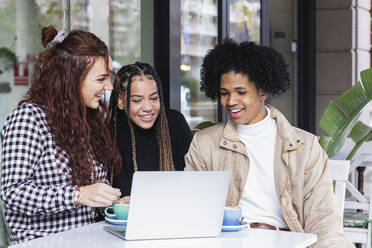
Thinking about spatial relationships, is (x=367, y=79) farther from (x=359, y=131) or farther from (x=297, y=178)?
(x=297, y=178)

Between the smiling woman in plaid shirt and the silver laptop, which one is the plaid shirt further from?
the silver laptop

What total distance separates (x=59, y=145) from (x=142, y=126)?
0.69 metres

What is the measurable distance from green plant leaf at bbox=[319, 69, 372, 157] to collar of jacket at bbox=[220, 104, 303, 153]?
1.56 metres

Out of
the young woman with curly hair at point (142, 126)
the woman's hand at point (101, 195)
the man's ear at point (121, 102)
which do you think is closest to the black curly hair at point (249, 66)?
the young woman with curly hair at point (142, 126)

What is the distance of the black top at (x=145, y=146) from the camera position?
11.0ft

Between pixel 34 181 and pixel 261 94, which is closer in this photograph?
pixel 34 181

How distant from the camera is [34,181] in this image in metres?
2.79

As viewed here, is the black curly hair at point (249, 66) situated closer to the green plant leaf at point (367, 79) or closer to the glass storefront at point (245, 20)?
the green plant leaf at point (367, 79)

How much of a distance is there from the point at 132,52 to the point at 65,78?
166cm

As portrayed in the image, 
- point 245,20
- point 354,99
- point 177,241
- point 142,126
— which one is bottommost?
point 177,241

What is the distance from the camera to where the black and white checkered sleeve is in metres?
2.65

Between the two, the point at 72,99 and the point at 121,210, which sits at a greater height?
the point at 72,99

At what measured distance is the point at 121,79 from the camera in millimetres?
3523

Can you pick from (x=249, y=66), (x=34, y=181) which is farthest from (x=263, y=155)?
(x=34, y=181)
